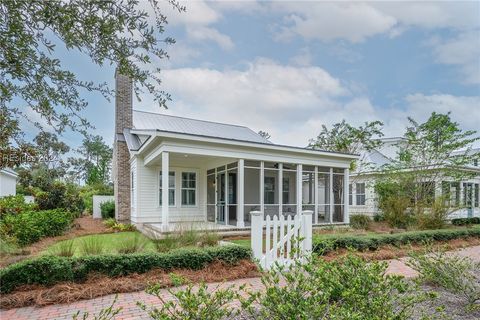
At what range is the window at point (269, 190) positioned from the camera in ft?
52.2

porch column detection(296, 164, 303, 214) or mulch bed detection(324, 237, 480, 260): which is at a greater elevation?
porch column detection(296, 164, 303, 214)

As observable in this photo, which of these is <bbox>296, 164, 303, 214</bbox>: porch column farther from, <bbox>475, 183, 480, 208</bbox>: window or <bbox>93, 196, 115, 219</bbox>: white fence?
<bbox>475, 183, 480, 208</bbox>: window

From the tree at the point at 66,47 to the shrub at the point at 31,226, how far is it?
787cm

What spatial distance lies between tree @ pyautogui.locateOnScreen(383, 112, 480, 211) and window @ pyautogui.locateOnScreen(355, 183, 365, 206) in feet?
17.4

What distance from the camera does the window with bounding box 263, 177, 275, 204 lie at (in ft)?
52.2

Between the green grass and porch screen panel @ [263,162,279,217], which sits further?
porch screen panel @ [263,162,279,217]

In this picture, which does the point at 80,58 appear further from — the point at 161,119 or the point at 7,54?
the point at 161,119

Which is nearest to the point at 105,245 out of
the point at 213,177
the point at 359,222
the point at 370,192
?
the point at 213,177

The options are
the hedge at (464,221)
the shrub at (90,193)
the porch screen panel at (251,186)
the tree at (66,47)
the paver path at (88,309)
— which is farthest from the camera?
the shrub at (90,193)

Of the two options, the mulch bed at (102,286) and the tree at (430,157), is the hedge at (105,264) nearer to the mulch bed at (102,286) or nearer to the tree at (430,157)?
the mulch bed at (102,286)

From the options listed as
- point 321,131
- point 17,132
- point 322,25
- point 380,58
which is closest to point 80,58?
point 17,132

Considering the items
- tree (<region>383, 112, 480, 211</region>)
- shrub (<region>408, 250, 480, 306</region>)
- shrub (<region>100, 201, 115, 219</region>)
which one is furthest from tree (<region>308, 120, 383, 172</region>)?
shrub (<region>408, 250, 480, 306</region>)

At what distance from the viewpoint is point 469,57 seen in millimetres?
11844

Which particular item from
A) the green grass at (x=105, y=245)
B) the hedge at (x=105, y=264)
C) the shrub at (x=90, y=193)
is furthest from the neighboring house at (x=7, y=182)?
the hedge at (x=105, y=264)
